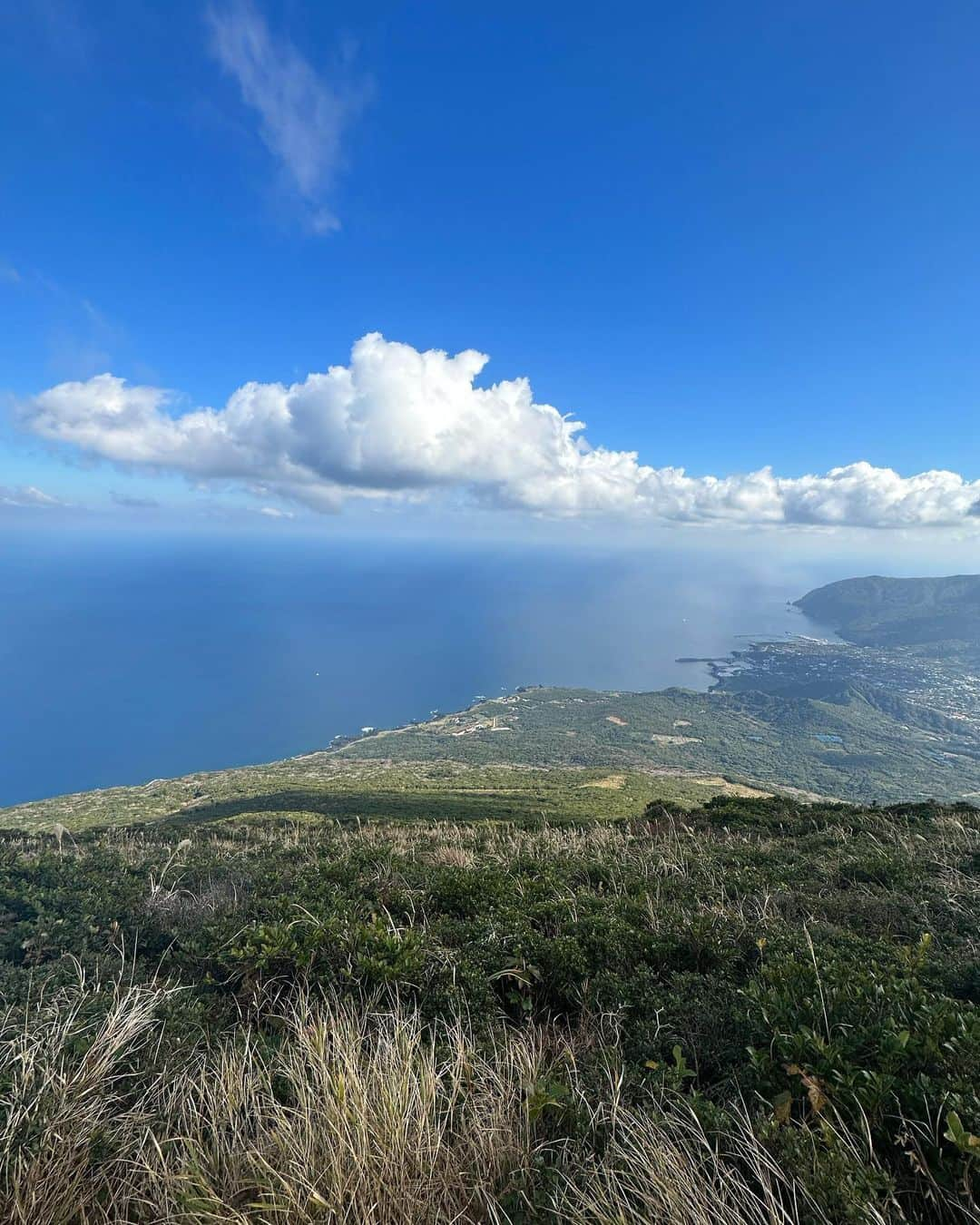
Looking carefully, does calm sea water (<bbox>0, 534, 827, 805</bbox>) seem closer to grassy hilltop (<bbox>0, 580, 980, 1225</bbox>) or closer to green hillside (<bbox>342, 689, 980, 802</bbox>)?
green hillside (<bbox>342, 689, 980, 802</bbox>)

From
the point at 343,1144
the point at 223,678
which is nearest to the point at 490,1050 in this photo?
the point at 343,1144

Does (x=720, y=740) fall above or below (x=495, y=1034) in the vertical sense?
below

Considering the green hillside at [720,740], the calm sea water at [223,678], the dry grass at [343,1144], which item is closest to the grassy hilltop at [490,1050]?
the dry grass at [343,1144]

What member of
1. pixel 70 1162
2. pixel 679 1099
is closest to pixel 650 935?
pixel 679 1099

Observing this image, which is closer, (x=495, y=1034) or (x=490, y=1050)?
(x=490, y=1050)

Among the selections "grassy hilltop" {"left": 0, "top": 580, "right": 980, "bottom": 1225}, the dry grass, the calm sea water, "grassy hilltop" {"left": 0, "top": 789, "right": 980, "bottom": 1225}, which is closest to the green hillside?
the calm sea water

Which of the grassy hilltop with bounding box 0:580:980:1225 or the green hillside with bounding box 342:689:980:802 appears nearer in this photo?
the grassy hilltop with bounding box 0:580:980:1225

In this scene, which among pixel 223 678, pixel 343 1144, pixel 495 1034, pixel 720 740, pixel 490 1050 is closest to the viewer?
pixel 343 1144

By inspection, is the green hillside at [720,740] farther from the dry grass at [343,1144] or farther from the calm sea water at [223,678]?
the dry grass at [343,1144]

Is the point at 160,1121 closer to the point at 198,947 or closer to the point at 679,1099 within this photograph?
the point at 198,947

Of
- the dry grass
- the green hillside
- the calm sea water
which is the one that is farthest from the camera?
the calm sea water

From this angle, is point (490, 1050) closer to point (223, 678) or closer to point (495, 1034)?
point (495, 1034)
